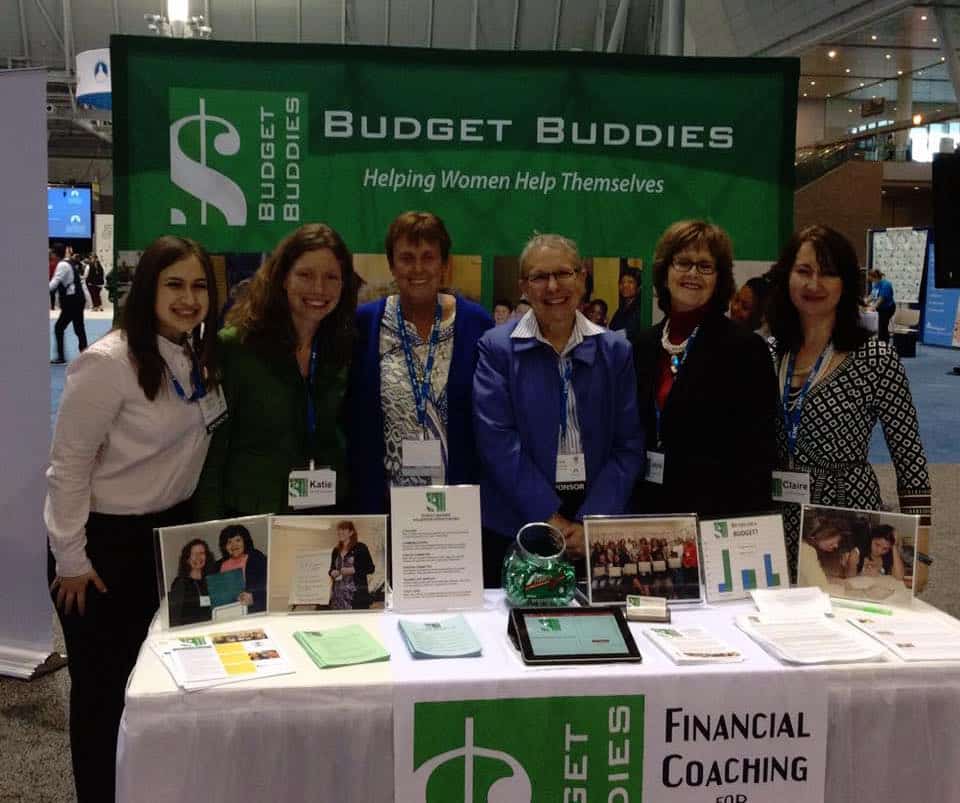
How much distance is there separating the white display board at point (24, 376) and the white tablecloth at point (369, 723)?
70.2 inches

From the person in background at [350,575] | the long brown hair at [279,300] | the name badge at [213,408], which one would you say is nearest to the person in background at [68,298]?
the long brown hair at [279,300]

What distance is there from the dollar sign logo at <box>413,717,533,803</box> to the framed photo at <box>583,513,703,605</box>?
407 mm

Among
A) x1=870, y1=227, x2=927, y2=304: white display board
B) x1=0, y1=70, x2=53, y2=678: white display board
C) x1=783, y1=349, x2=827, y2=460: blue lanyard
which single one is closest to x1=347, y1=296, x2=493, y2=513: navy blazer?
x1=783, y1=349, x2=827, y2=460: blue lanyard

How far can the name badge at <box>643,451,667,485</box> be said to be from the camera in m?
2.27

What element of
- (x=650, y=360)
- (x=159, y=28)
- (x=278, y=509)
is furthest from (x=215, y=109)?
(x=159, y=28)

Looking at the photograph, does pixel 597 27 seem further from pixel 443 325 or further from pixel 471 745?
pixel 471 745

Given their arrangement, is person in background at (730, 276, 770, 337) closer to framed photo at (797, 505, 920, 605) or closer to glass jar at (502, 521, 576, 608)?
framed photo at (797, 505, 920, 605)

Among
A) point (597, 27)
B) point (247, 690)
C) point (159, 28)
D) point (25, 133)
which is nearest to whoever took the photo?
point (247, 690)

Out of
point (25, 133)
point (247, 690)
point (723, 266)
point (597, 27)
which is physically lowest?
point (247, 690)

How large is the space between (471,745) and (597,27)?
15.4 meters

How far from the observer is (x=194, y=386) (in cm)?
203

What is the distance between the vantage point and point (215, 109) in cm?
288

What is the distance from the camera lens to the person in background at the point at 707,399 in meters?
2.22

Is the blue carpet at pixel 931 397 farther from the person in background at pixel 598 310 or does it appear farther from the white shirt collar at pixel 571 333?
the white shirt collar at pixel 571 333
